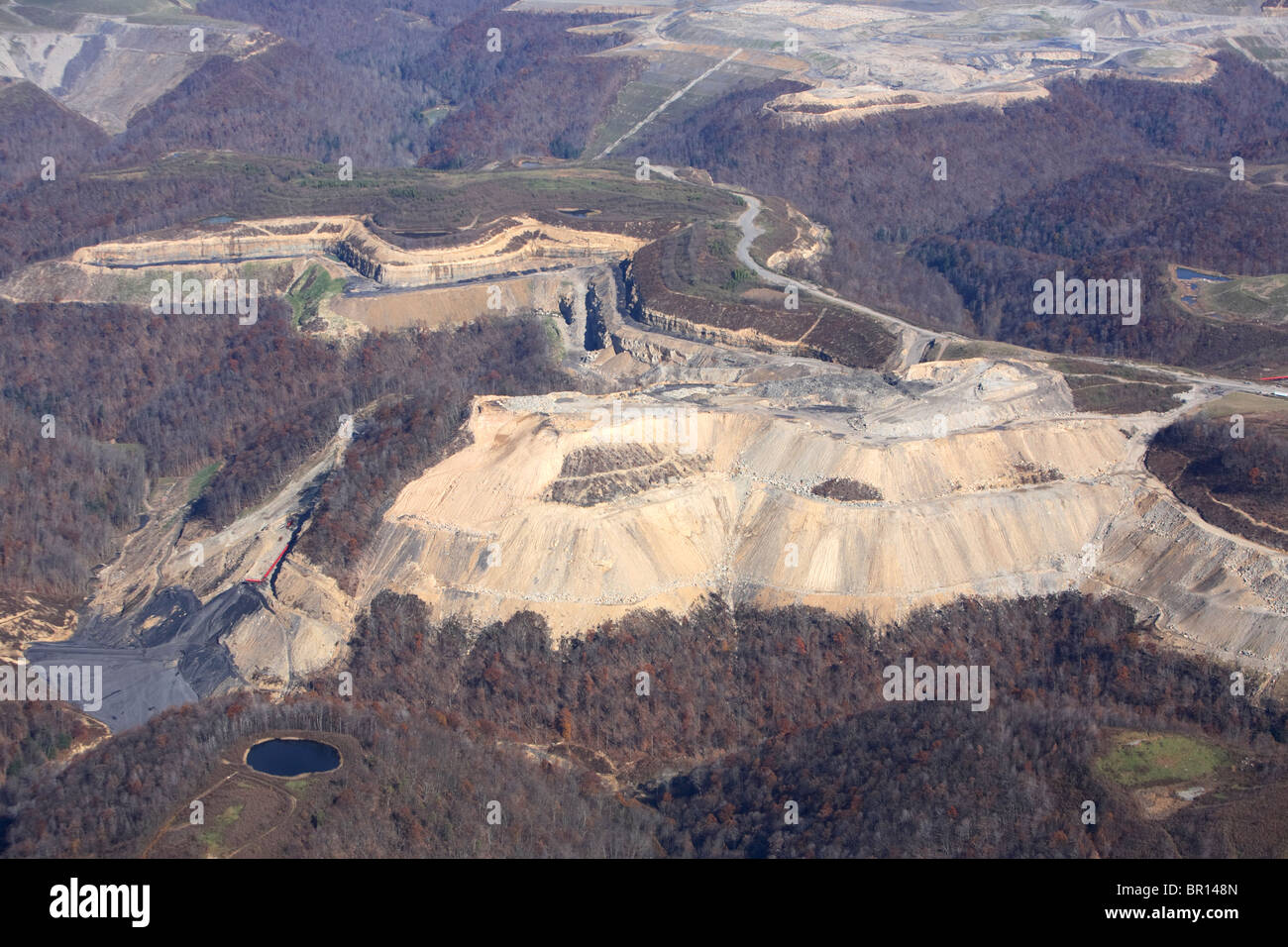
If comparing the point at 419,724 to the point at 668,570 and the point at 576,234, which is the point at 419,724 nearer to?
the point at 668,570

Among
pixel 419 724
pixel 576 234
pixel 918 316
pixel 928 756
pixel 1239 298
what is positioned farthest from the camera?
pixel 576 234

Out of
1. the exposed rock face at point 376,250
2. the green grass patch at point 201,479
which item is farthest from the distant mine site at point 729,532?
the exposed rock face at point 376,250

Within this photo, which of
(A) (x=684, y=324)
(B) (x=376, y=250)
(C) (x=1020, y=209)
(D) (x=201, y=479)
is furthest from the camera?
(C) (x=1020, y=209)

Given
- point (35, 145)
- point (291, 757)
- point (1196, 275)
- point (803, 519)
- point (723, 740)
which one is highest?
point (35, 145)

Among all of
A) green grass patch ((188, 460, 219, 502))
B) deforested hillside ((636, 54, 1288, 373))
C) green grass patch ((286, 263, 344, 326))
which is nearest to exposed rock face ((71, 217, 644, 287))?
green grass patch ((286, 263, 344, 326))

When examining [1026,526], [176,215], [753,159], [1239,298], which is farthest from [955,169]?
[1026,526]

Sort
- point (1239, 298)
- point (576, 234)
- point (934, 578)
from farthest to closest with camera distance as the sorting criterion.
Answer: point (576, 234) < point (1239, 298) < point (934, 578)

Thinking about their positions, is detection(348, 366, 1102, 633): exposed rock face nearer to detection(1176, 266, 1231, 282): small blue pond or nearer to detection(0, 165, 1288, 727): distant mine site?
detection(0, 165, 1288, 727): distant mine site

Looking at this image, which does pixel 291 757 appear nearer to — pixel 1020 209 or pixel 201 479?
pixel 201 479

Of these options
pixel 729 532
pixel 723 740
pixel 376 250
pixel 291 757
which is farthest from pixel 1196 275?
pixel 291 757
